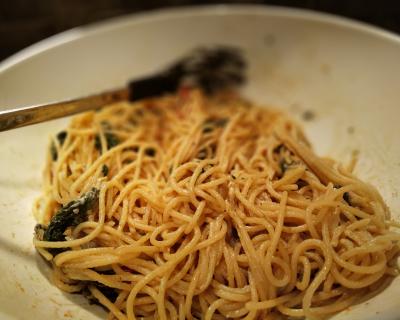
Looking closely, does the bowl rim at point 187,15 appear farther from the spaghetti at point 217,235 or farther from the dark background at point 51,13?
the spaghetti at point 217,235

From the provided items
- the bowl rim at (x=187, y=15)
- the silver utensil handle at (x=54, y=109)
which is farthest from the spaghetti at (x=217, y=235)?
the bowl rim at (x=187, y=15)

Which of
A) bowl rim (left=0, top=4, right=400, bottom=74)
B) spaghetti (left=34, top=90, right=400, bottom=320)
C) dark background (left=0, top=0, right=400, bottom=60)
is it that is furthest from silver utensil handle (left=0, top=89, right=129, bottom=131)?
dark background (left=0, top=0, right=400, bottom=60)

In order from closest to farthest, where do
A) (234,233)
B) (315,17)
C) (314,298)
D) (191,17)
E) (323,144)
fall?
(314,298)
(234,233)
(323,144)
(315,17)
(191,17)

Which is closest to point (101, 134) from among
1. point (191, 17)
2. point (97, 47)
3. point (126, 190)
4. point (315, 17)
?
point (126, 190)

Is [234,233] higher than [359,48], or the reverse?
[359,48]

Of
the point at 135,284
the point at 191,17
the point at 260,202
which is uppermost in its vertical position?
the point at 191,17

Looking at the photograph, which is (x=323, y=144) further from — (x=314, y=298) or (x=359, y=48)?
(x=314, y=298)

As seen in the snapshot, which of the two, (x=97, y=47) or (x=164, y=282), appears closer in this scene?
(x=164, y=282)
